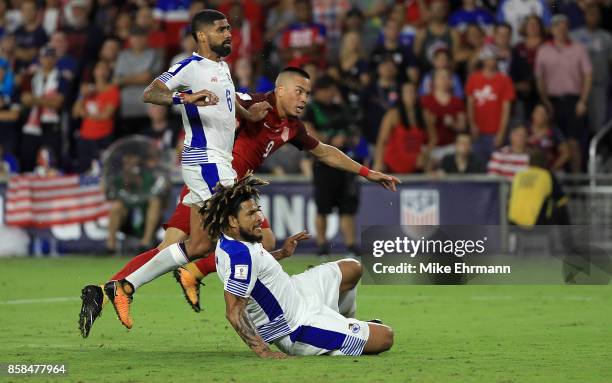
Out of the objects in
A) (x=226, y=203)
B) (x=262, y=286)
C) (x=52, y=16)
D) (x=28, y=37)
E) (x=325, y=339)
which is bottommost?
(x=325, y=339)

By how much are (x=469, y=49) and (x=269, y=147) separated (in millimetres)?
10092

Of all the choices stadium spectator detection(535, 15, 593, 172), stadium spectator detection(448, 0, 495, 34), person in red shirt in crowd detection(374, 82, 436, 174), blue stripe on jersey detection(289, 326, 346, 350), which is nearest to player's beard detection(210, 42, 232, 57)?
blue stripe on jersey detection(289, 326, 346, 350)

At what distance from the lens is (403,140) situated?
63.0ft

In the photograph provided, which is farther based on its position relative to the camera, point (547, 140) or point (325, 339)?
point (547, 140)

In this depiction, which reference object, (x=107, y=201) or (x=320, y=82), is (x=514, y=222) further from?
(x=107, y=201)

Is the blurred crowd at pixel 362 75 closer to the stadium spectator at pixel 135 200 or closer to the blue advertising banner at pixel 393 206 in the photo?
the blue advertising banner at pixel 393 206

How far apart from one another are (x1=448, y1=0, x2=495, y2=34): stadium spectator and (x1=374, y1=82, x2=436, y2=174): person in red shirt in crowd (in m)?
1.76

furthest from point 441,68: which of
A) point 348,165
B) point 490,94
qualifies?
point 348,165

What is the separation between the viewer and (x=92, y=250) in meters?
19.6

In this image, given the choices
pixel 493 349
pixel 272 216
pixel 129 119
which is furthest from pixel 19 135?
pixel 493 349

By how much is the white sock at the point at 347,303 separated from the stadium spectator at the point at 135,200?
951 cm

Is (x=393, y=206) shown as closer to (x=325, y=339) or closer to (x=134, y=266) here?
(x=134, y=266)

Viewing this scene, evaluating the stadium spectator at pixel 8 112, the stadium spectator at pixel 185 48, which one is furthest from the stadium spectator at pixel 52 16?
the stadium spectator at pixel 185 48

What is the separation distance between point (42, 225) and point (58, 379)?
1171cm
